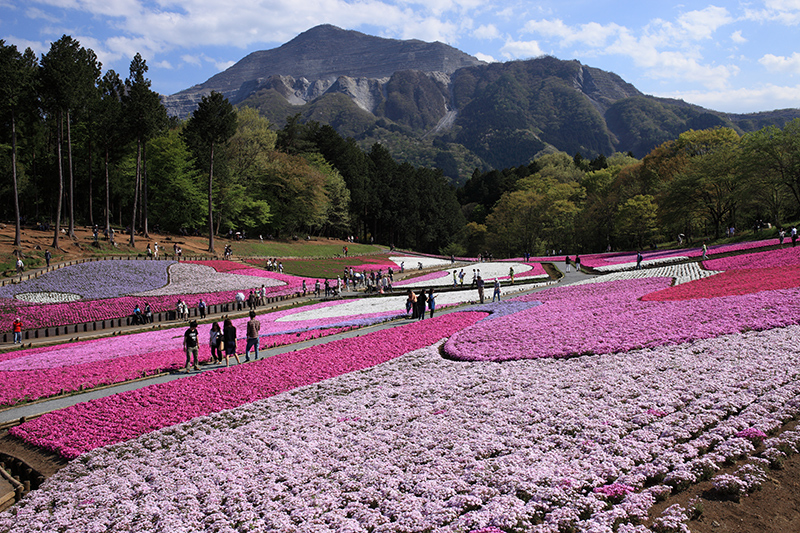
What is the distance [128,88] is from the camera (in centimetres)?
5319

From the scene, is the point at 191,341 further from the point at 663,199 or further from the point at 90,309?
the point at 663,199

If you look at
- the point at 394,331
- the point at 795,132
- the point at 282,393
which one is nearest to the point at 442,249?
the point at 795,132

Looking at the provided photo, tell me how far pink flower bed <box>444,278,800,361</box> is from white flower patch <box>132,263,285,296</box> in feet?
89.7

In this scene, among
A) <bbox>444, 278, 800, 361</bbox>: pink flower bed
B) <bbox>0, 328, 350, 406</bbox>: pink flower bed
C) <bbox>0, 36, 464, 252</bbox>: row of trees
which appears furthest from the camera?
<bbox>0, 36, 464, 252</bbox>: row of trees

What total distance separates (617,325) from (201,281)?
3582 centimetres

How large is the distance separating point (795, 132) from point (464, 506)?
63.7 meters

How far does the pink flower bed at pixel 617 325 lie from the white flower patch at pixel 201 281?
89.7 feet

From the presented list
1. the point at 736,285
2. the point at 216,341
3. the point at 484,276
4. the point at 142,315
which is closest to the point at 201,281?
the point at 142,315

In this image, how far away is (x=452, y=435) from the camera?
10625mm

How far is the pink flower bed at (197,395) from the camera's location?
1202 cm

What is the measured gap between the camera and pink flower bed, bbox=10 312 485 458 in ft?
39.4

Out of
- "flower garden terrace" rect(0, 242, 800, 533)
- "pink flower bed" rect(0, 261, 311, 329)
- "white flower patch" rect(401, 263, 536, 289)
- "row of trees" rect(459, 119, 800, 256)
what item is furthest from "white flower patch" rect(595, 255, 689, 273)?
A: "pink flower bed" rect(0, 261, 311, 329)

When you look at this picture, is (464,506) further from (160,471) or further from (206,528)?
(160,471)

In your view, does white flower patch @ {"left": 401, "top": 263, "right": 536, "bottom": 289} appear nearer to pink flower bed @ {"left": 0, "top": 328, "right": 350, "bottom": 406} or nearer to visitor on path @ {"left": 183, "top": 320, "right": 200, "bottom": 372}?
pink flower bed @ {"left": 0, "top": 328, "right": 350, "bottom": 406}
